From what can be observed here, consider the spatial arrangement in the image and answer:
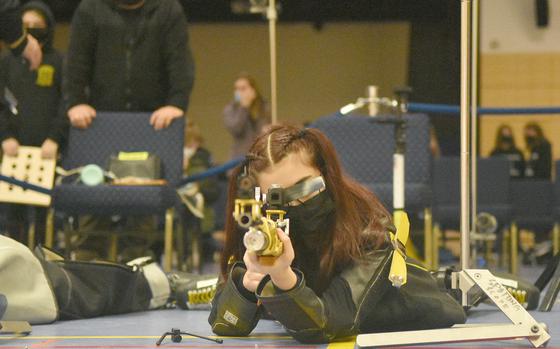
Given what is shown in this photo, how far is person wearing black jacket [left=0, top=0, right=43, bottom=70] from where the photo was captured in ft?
14.0

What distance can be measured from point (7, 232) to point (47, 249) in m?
2.25

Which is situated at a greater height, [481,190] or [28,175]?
[28,175]

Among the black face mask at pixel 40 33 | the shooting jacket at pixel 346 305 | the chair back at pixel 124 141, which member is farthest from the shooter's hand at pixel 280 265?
the black face mask at pixel 40 33

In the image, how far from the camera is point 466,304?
3.60m

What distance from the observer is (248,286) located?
311 centimetres

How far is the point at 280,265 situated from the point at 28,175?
4.01 metres

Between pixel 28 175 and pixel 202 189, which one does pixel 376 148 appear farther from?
pixel 202 189

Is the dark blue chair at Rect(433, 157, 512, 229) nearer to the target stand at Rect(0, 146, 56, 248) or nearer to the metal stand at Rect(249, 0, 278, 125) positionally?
the metal stand at Rect(249, 0, 278, 125)

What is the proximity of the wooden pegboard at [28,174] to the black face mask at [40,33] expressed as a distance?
27.1 inches

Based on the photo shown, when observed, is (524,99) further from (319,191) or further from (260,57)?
(319,191)

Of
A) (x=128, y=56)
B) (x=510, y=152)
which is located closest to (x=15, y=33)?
(x=128, y=56)

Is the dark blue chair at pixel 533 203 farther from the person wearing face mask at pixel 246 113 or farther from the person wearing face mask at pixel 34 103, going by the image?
the person wearing face mask at pixel 34 103

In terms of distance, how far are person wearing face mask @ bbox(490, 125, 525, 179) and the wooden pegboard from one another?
241 inches

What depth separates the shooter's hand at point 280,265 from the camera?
2682 millimetres
